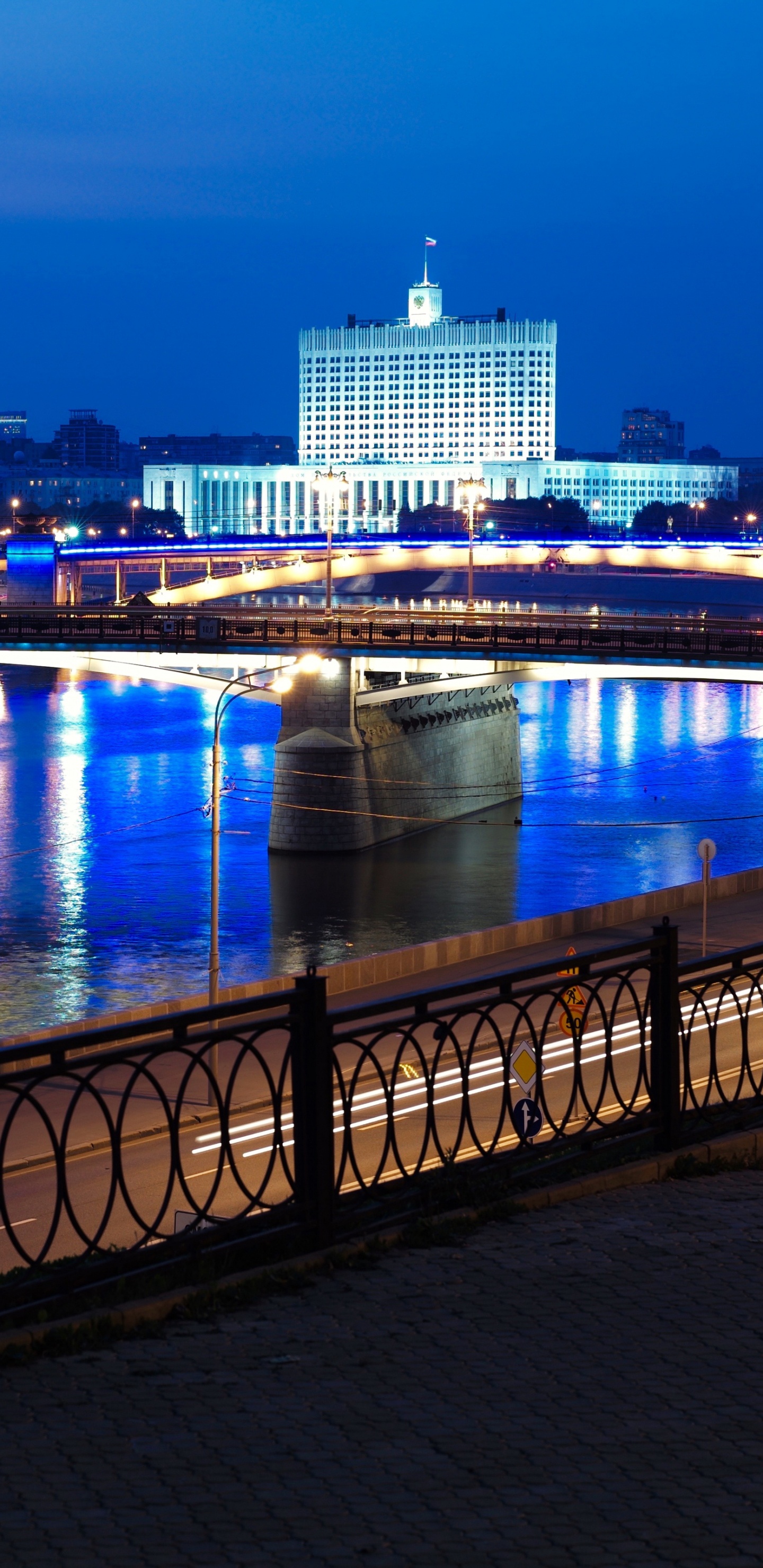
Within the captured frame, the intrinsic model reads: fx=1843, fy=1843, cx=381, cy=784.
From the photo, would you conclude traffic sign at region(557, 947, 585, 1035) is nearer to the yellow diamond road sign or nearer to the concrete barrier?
the yellow diamond road sign

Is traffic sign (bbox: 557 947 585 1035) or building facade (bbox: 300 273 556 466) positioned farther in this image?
building facade (bbox: 300 273 556 466)

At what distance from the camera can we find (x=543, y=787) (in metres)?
47.8

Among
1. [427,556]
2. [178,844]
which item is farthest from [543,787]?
[427,556]

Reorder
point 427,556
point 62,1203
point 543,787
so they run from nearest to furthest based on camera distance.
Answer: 1. point 62,1203
2. point 543,787
3. point 427,556

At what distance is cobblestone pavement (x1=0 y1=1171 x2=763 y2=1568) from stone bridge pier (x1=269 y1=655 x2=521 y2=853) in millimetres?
34319

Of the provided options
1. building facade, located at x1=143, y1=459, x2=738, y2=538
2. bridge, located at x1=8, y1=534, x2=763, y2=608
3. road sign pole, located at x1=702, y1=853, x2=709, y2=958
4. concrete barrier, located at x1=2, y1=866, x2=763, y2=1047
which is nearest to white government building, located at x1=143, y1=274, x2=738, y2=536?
building facade, located at x1=143, y1=459, x2=738, y2=538

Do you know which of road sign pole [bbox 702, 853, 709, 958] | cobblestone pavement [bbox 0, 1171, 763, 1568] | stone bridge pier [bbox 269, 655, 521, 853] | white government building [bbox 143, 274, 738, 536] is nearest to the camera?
cobblestone pavement [bbox 0, 1171, 763, 1568]

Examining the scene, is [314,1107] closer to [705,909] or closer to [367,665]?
[705,909]

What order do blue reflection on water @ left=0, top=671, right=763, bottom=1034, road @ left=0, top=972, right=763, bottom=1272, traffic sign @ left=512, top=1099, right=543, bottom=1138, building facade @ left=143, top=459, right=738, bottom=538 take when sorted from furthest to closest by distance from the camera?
building facade @ left=143, top=459, right=738, bottom=538 → blue reflection on water @ left=0, top=671, right=763, bottom=1034 → road @ left=0, top=972, right=763, bottom=1272 → traffic sign @ left=512, top=1099, right=543, bottom=1138

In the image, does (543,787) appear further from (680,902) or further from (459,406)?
(459,406)

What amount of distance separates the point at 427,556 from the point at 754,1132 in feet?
271

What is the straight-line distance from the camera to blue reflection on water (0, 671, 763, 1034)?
28266 millimetres

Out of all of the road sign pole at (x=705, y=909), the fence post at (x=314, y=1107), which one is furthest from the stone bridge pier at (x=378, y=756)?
the fence post at (x=314, y=1107)

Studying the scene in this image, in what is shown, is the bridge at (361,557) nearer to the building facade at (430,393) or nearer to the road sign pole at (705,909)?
the road sign pole at (705,909)
